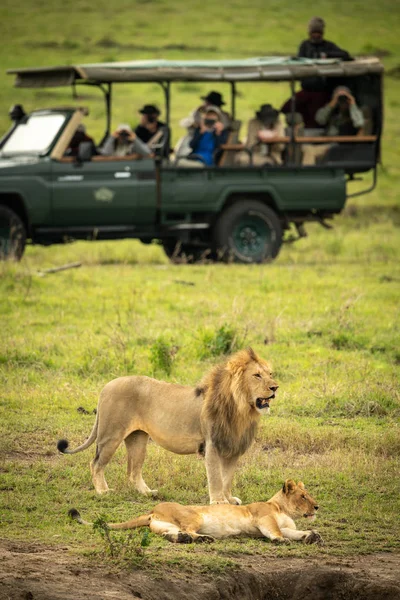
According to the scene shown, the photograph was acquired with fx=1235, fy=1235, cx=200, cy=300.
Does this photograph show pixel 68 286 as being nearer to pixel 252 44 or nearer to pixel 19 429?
pixel 19 429

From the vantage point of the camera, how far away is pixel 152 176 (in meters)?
14.7

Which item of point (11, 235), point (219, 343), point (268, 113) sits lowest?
point (11, 235)

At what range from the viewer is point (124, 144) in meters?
14.9

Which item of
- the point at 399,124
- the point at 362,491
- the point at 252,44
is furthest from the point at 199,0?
the point at 362,491

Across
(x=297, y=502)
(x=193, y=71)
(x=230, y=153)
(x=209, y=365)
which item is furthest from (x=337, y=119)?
(x=297, y=502)

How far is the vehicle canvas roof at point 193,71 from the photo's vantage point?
47.7 feet

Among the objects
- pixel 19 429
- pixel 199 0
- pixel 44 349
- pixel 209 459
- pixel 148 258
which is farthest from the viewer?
pixel 199 0

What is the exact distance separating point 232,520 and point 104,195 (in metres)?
8.92

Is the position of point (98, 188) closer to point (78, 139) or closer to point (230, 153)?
point (78, 139)

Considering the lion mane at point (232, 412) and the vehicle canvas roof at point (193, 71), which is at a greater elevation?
the vehicle canvas roof at point (193, 71)

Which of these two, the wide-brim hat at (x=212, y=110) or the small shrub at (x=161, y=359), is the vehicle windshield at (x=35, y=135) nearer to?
the wide-brim hat at (x=212, y=110)

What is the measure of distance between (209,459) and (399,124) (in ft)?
76.8

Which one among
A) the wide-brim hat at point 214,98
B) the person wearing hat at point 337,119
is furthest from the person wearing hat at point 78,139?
the person wearing hat at point 337,119

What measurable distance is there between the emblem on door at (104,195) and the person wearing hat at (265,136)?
180 centimetres
